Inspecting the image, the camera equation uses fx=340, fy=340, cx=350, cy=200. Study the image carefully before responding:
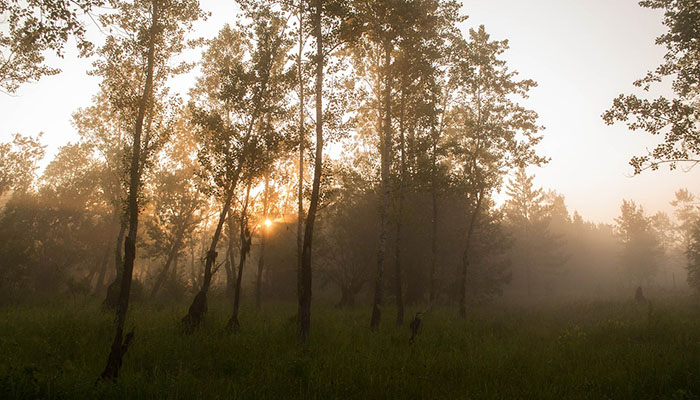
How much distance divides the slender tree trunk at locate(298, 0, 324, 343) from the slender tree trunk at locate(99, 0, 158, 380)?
489 centimetres

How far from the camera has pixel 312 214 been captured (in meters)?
11.9

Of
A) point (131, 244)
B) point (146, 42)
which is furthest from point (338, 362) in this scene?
point (146, 42)

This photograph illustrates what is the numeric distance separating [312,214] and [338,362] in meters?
5.03

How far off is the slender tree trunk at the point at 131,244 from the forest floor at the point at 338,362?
45 cm

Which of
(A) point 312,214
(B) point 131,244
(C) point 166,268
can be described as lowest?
(C) point 166,268

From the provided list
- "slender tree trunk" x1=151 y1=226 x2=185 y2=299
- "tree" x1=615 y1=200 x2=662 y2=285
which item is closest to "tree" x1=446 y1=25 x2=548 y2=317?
"slender tree trunk" x1=151 y1=226 x2=185 y2=299

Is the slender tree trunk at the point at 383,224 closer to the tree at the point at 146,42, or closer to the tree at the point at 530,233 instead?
the tree at the point at 146,42

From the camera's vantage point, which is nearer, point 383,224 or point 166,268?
point 383,224

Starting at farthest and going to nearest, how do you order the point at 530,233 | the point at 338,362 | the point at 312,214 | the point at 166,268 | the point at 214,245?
the point at 530,233, the point at 166,268, the point at 214,245, the point at 312,214, the point at 338,362

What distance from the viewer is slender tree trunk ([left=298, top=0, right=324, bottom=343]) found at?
1129 centimetres

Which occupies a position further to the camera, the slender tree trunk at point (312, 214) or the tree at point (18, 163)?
the tree at point (18, 163)

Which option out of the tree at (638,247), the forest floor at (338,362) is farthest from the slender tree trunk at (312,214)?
the tree at (638,247)

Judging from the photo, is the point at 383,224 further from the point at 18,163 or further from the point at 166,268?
the point at 18,163

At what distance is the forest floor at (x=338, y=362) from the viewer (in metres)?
6.75
